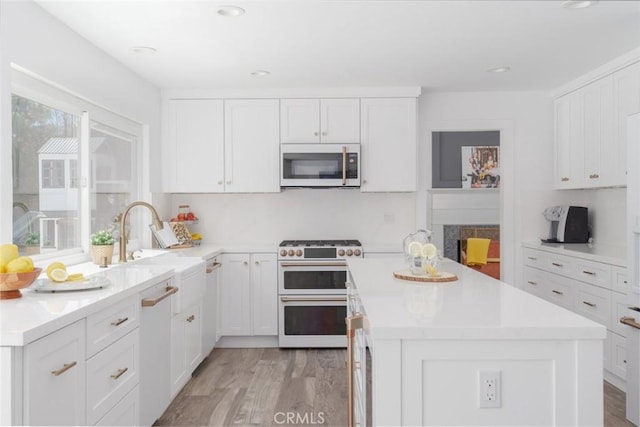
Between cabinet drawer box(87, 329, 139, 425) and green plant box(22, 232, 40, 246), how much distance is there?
880 millimetres

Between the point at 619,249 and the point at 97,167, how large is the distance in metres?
4.03

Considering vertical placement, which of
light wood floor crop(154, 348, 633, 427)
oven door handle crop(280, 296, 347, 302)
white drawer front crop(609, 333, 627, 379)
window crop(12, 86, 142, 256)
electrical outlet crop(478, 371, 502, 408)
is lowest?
light wood floor crop(154, 348, 633, 427)

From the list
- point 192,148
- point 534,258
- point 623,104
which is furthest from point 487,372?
point 192,148

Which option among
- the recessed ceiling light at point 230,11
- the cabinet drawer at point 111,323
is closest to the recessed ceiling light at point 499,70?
the recessed ceiling light at point 230,11

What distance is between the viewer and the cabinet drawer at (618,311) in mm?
3014

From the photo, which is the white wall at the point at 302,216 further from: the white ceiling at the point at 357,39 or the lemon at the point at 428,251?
the lemon at the point at 428,251

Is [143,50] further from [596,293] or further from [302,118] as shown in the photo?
[596,293]

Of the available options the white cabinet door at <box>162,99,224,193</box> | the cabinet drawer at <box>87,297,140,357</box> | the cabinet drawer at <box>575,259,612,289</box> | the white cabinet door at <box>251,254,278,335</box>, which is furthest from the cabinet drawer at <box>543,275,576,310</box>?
the cabinet drawer at <box>87,297,140,357</box>

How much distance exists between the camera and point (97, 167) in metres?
3.34

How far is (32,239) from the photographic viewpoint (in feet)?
8.55

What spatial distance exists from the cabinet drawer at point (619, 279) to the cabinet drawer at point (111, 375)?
117 inches

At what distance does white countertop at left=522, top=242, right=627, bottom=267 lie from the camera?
3148 millimetres

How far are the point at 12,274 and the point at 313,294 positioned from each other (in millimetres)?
2572

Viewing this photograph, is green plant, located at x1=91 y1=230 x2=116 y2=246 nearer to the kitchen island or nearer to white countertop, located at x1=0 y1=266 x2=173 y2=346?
white countertop, located at x1=0 y1=266 x2=173 y2=346
